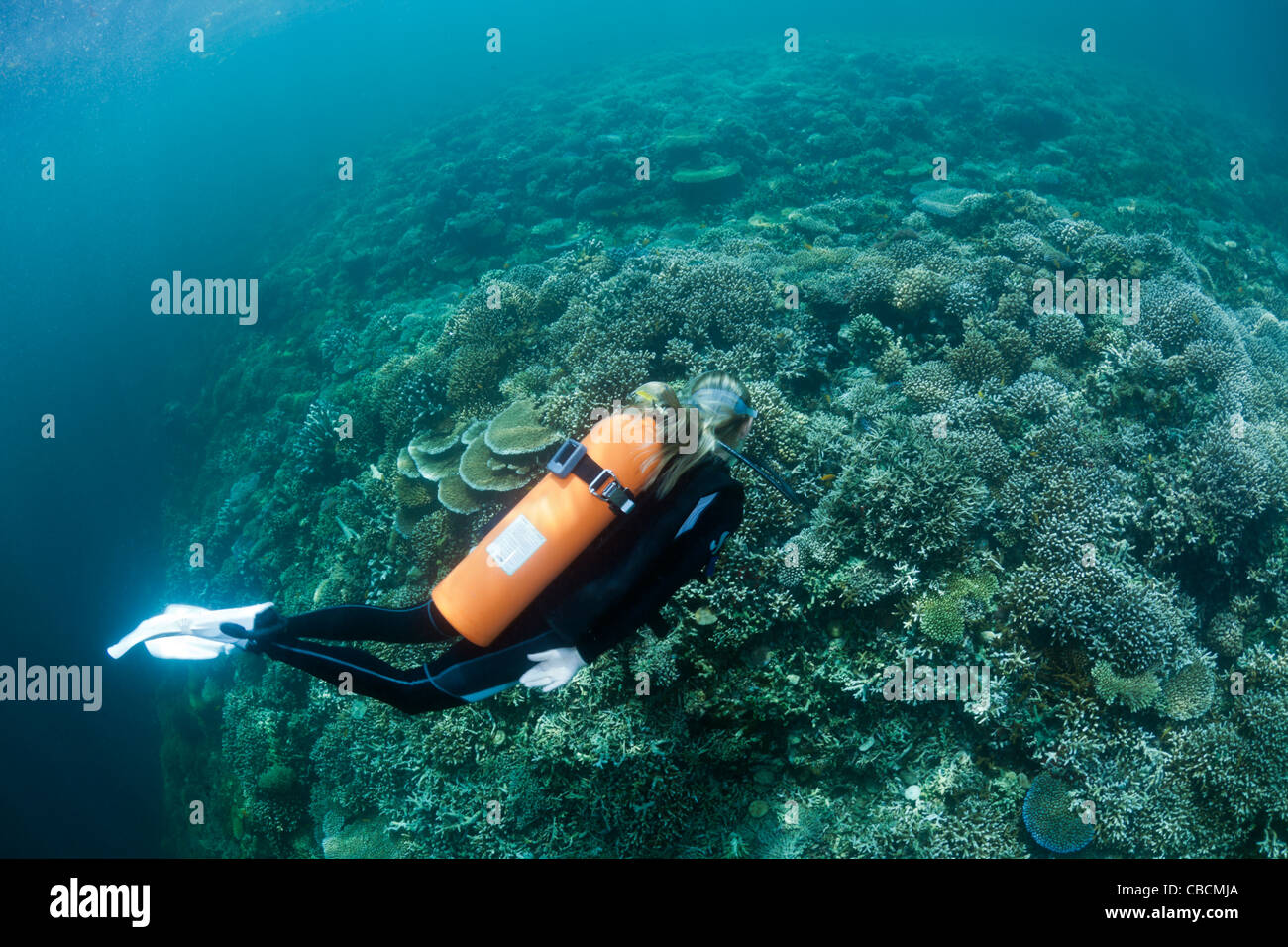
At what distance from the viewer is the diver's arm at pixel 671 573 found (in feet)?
8.99

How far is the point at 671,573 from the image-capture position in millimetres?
2834

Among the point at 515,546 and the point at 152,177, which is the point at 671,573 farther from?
the point at 152,177

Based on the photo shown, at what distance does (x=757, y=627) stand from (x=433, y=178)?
2197 cm

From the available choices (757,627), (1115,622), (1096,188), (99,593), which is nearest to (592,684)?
(757,627)

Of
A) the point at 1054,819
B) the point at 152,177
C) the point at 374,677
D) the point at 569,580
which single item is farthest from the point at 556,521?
the point at 152,177

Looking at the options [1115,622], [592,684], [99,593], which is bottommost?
[99,593]

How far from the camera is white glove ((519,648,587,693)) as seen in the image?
2844 millimetres

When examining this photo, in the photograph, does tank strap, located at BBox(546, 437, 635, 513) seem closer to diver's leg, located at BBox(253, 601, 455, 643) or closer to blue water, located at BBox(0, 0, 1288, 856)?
diver's leg, located at BBox(253, 601, 455, 643)

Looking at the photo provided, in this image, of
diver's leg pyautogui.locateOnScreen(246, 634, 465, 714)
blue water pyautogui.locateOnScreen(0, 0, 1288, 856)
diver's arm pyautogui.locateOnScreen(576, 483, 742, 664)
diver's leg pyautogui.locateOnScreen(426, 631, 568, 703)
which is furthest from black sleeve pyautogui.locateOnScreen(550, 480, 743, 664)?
blue water pyautogui.locateOnScreen(0, 0, 1288, 856)

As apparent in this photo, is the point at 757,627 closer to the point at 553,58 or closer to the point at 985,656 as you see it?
the point at 985,656

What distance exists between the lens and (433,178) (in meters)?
20.3

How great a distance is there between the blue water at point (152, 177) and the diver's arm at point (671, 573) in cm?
1377

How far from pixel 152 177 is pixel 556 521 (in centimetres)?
6019

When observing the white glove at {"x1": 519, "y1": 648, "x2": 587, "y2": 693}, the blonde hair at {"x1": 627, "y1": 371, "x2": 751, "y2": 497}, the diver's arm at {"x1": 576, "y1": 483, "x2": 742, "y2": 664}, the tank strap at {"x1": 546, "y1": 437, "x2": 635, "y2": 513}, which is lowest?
the white glove at {"x1": 519, "y1": 648, "x2": 587, "y2": 693}
